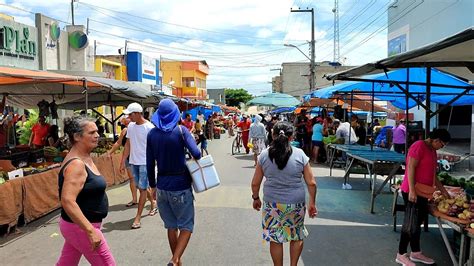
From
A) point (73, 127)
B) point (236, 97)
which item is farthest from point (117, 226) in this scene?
point (236, 97)

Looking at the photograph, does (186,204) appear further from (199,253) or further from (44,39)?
(44,39)

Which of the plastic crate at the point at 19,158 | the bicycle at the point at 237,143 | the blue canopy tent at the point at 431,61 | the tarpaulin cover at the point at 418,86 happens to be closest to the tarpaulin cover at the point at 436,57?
the blue canopy tent at the point at 431,61

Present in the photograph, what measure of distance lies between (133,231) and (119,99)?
10217 millimetres

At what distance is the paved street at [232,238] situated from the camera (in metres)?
5.39

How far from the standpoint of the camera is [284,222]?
4332mm

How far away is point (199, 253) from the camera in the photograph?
556cm

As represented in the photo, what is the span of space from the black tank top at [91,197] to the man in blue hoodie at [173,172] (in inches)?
48.1

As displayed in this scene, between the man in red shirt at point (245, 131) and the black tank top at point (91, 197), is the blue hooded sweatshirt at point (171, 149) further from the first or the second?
the man in red shirt at point (245, 131)

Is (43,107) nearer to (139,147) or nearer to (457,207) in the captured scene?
(139,147)

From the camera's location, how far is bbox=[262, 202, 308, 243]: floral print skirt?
14.2ft

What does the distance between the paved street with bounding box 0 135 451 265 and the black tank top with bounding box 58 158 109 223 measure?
1.99m

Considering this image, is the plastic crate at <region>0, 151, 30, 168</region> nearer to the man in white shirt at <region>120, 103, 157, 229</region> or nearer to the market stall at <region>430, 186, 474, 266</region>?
the man in white shirt at <region>120, 103, 157, 229</region>

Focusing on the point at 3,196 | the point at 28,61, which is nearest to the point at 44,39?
the point at 28,61

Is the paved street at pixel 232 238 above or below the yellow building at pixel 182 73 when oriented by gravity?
below
